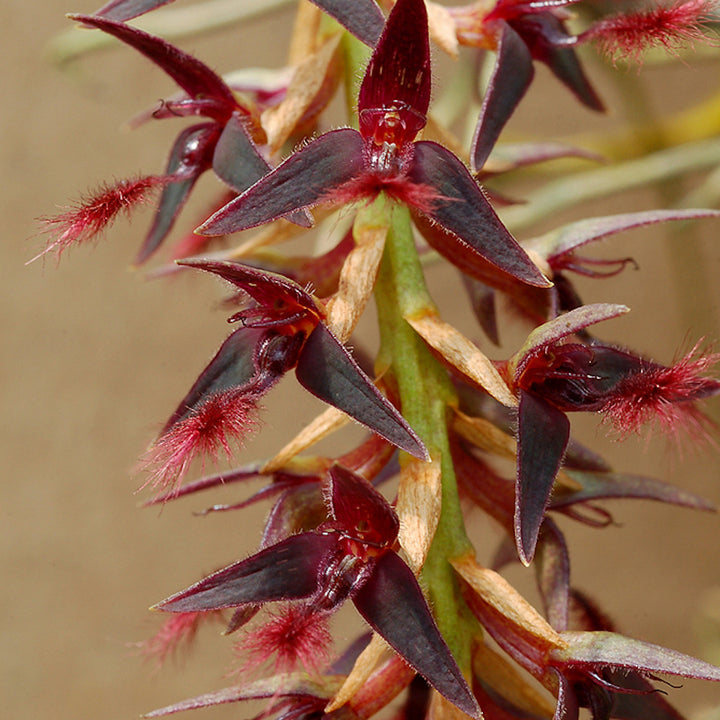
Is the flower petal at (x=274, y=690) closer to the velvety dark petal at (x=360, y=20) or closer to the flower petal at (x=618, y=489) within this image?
the flower petal at (x=618, y=489)

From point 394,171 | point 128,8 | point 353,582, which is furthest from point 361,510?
point 128,8

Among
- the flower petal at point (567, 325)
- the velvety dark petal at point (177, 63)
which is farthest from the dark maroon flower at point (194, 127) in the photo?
the flower petal at point (567, 325)

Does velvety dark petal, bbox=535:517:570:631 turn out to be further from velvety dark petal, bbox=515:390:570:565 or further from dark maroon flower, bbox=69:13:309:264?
dark maroon flower, bbox=69:13:309:264

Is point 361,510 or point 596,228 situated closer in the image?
point 361,510

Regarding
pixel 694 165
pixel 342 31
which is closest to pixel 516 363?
pixel 342 31

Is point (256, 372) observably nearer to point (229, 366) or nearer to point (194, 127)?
point (229, 366)

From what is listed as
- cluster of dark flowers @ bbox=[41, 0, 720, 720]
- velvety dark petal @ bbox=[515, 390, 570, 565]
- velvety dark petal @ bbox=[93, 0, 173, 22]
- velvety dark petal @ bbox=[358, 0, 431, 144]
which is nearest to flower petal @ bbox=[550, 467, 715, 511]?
cluster of dark flowers @ bbox=[41, 0, 720, 720]
